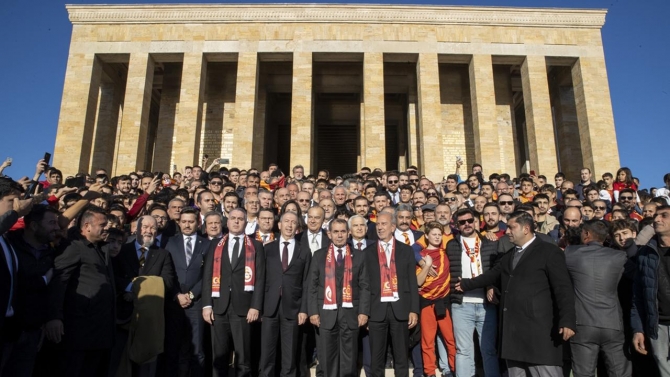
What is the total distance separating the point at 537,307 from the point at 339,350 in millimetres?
→ 2286

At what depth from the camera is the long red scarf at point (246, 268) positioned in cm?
557

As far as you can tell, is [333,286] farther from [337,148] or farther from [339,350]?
[337,148]

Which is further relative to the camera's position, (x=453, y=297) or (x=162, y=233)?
(x=162, y=233)

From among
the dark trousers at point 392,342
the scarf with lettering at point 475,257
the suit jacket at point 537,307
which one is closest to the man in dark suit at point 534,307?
the suit jacket at point 537,307

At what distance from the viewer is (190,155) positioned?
18.6m

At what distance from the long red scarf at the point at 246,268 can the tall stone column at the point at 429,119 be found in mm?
13616

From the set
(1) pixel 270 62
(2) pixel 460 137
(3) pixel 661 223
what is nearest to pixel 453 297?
(3) pixel 661 223

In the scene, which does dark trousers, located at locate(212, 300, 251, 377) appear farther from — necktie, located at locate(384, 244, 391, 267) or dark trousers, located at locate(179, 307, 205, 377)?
necktie, located at locate(384, 244, 391, 267)

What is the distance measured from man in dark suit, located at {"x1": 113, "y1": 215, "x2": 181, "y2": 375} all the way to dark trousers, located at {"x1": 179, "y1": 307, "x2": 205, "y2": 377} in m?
0.15

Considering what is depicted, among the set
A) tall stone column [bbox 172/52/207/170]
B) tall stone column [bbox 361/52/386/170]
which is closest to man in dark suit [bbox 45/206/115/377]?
tall stone column [bbox 172/52/207/170]

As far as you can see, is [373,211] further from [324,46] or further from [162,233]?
[324,46]

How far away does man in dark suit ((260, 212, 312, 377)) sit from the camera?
542cm

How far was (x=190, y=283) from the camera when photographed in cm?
582

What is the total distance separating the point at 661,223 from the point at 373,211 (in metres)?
4.75
